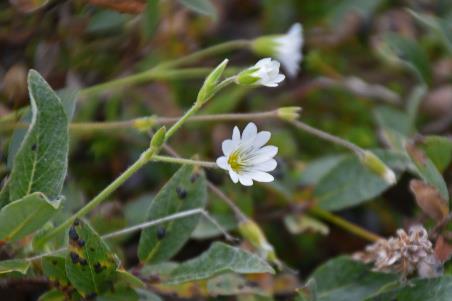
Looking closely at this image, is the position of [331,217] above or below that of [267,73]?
below

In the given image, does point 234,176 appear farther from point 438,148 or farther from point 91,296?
point 438,148

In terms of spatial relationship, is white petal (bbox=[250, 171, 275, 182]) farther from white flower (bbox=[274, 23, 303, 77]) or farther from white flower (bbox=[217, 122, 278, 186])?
A: white flower (bbox=[274, 23, 303, 77])

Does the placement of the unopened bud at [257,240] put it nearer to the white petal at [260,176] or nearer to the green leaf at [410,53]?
the white petal at [260,176]

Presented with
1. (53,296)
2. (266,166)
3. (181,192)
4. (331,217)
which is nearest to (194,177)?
(181,192)

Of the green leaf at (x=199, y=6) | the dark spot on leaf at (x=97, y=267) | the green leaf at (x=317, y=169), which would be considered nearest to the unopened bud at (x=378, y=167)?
the green leaf at (x=317, y=169)

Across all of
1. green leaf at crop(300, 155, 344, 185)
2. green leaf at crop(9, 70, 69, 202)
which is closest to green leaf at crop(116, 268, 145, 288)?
green leaf at crop(9, 70, 69, 202)
